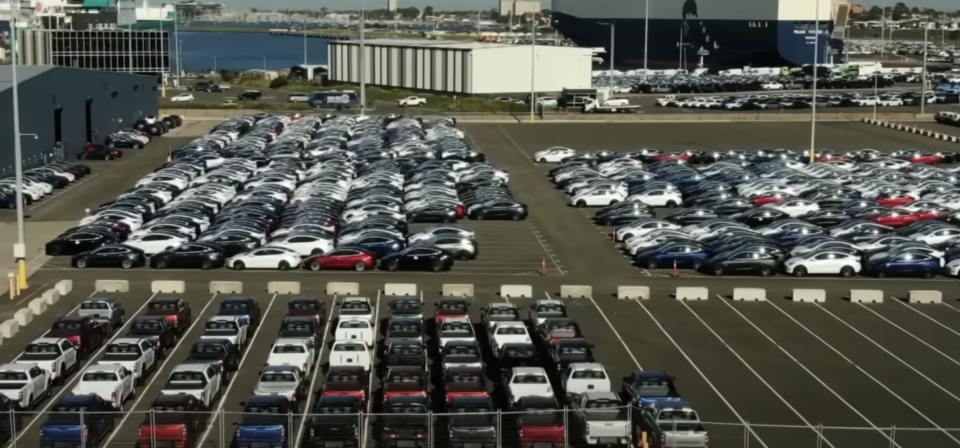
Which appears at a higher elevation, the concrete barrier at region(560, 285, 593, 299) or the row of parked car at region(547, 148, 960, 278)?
the row of parked car at region(547, 148, 960, 278)

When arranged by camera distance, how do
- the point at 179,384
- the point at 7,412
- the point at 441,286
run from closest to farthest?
the point at 7,412 → the point at 179,384 → the point at 441,286

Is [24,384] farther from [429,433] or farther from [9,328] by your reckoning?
[429,433]

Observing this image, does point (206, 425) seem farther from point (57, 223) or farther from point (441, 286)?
point (57, 223)

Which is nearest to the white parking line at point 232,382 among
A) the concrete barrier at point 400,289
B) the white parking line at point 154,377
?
the white parking line at point 154,377

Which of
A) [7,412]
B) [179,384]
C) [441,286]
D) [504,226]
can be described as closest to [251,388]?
[179,384]

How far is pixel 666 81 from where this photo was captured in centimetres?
10219

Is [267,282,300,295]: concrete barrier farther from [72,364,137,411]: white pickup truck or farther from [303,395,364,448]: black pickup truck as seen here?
[303,395,364,448]: black pickup truck

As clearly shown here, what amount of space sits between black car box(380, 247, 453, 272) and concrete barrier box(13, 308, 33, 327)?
8596 millimetres

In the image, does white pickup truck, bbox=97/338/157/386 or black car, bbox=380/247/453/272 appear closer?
white pickup truck, bbox=97/338/157/386

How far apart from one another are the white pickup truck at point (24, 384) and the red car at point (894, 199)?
26.5 meters

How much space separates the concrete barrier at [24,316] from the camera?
24092 millimetres

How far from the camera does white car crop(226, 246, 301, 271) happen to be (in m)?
30.6

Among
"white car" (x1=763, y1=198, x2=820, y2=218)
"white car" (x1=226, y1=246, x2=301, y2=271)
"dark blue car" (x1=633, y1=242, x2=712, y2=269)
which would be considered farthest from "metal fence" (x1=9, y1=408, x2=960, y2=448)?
"white car" (x1=763, y1=198, x2=820, y2=218)

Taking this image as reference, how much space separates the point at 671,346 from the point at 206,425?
892 centimetres
